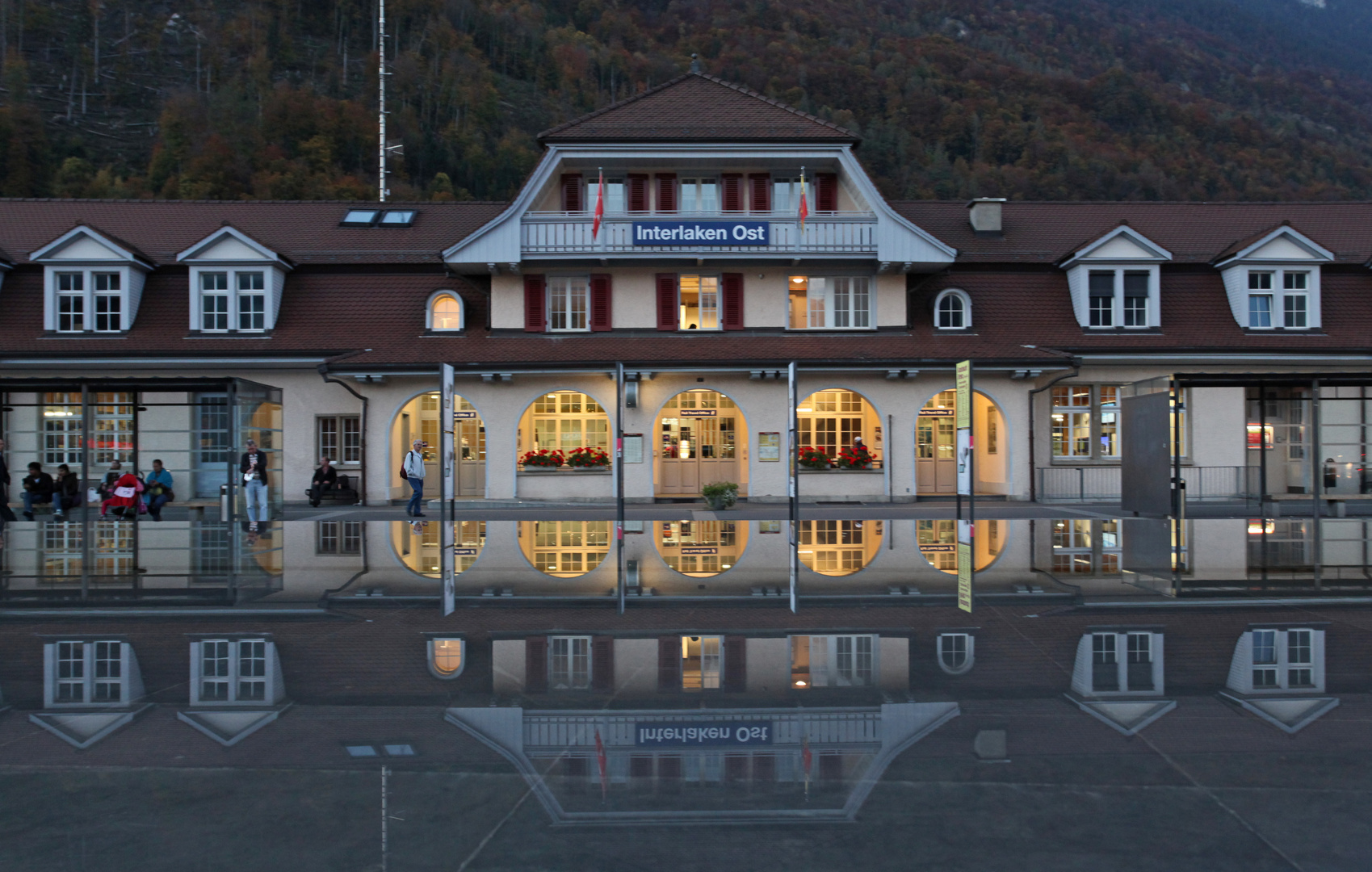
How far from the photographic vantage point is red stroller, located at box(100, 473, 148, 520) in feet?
74.7

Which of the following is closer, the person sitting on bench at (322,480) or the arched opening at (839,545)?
the arched opening at (839,545)

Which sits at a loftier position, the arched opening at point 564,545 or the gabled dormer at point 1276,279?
the gabled dormer at point 1276,279

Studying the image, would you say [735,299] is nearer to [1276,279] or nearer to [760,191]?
[760,191]

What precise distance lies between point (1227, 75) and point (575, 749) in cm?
14647

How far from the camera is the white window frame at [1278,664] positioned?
6.40 meters

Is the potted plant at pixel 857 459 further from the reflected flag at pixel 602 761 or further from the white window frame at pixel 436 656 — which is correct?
the reflected flag at pixel 602 761

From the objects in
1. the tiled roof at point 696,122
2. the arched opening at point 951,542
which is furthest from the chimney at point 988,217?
the arched opening at point 951,542

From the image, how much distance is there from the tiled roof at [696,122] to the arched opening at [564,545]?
10716mm

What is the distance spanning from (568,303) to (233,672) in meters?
21.0

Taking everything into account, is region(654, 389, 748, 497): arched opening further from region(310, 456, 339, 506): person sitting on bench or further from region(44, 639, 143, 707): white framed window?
region(44, 639, 143, 707): white framed window

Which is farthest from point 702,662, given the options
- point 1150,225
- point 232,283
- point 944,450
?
point 1150,225

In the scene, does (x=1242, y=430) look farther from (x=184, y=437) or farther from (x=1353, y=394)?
(x=184, y=437)

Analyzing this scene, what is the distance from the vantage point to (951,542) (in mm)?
16125

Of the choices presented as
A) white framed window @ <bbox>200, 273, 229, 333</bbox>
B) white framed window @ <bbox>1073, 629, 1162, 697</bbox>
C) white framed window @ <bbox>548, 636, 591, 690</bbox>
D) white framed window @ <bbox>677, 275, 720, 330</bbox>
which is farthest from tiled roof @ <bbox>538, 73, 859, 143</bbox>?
white framed window @ <bbox>1073, 629, 1162, 697</bbox>
